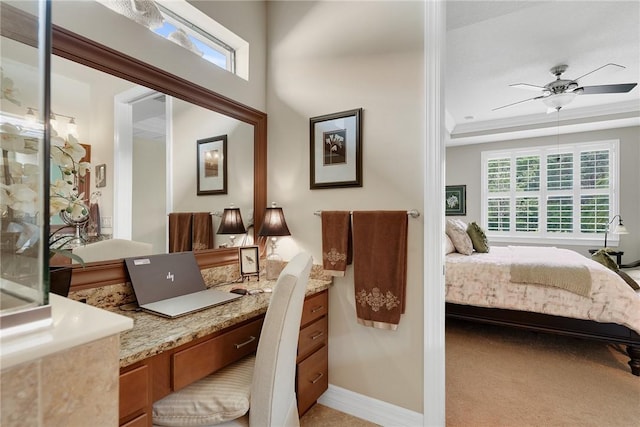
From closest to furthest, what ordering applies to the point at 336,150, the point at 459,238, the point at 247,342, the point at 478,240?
the point at 247,342, the point at 336,150, the point at 459,238, the point at 478,240

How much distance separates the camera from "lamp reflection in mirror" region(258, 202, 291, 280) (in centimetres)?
202

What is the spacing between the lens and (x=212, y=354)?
4.00 ft

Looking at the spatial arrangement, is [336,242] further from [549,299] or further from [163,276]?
[549,299]

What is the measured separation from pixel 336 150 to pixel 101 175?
127cm

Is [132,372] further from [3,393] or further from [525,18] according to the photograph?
[525,18]

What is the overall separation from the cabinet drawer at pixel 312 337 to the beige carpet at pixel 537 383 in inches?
35.0

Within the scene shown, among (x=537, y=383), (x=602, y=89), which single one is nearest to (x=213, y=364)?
(x=537, y=383)

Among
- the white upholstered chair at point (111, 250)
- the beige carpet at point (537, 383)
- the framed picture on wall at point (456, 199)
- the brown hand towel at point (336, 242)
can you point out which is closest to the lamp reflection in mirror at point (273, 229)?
the brown hand towel at point (336, 242)

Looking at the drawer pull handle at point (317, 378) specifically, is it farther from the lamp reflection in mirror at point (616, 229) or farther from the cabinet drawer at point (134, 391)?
the lamp reflection in mirror at point (616, 229)

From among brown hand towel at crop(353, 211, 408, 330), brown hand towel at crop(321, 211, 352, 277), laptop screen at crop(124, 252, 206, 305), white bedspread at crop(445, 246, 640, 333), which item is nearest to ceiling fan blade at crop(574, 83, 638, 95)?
white bedspread at crop(445, 246, 640, 333)

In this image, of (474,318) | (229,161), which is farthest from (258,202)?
(474,318)

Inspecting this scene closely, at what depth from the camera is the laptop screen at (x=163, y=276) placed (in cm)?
144

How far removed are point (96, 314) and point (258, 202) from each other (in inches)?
63.7

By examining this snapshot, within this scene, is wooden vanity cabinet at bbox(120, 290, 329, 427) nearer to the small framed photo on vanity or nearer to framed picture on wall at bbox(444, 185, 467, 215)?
the small framed photo on vanity
